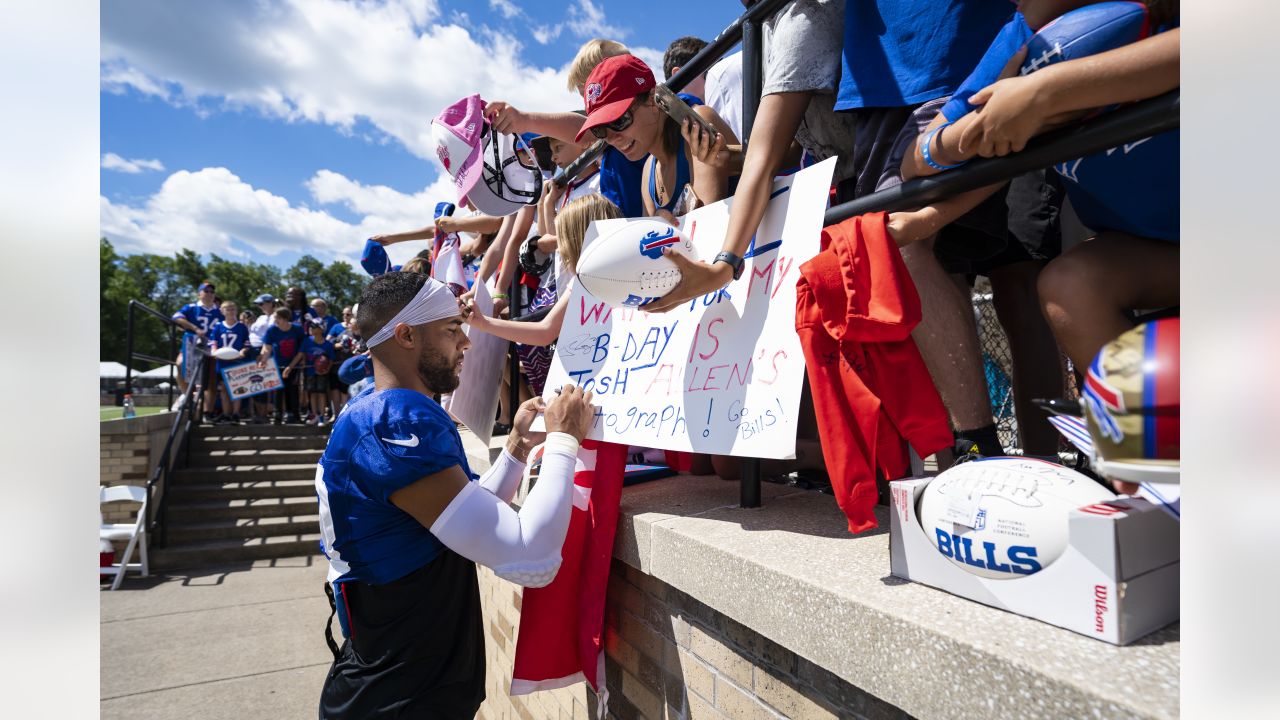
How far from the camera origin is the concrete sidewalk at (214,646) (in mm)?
4789

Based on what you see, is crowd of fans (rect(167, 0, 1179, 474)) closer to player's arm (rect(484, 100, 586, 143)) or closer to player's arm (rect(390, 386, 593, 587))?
player's arm (rect(484, 100, 586, 143))

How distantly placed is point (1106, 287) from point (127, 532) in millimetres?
10000

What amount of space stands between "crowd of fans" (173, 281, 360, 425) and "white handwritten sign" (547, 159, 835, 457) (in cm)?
1066

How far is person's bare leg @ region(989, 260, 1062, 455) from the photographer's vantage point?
6.10 feet

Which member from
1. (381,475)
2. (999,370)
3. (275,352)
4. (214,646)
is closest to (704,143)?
(381,475)

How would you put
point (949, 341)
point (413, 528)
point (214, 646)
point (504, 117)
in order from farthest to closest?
1. point (214, 646)
2. point (504, 117)
3. point (413, 528)
4. point (949, 341)

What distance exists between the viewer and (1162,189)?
3.80 feet

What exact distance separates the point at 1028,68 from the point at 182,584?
945cm

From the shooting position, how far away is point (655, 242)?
6.07ft

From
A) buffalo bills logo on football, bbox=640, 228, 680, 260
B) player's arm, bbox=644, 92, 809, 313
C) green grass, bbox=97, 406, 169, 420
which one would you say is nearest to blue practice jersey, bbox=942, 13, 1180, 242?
player's arm, bbox=644, 92, 809, 313

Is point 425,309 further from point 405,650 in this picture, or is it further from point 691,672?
point 691,672

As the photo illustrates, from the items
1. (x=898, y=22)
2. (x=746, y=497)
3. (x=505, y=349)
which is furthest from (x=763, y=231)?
(x=505, y=349)

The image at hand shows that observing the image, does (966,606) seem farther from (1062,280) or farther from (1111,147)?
(1111,147)
